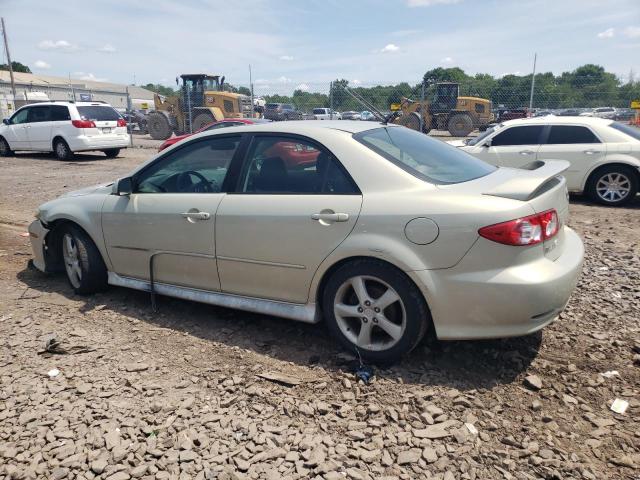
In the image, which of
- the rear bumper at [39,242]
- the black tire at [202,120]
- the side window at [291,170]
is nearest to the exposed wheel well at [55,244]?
the rear bumper at [39,242]

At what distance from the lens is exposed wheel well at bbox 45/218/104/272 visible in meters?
4.67

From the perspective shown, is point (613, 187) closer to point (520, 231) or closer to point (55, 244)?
point (520, 231)

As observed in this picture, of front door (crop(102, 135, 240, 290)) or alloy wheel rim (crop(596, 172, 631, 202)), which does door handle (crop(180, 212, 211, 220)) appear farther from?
alloy wheel rim (crop(596, 172, 631, 202))

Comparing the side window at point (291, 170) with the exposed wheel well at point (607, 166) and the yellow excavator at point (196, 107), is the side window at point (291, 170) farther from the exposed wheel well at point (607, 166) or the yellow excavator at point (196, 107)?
the yellow excavator at point (196, 107)

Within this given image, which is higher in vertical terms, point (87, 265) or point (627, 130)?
point (627, 130)

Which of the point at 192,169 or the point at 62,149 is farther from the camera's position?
the point at 62,149

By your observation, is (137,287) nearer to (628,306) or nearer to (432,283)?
(432,283)

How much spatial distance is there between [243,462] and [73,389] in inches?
52.5

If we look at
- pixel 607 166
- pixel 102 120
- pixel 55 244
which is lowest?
pixel 55 244

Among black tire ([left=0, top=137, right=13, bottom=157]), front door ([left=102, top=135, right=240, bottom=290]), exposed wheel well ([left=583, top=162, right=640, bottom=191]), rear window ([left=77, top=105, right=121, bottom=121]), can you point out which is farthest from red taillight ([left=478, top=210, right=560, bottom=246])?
black tire ([left=0, top=137, right=13, bottom=157])

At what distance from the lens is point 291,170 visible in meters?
3.53

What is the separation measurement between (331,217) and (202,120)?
64.3 ft

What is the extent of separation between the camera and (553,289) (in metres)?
2.88

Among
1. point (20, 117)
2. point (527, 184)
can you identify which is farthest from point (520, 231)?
point (20, 117)
